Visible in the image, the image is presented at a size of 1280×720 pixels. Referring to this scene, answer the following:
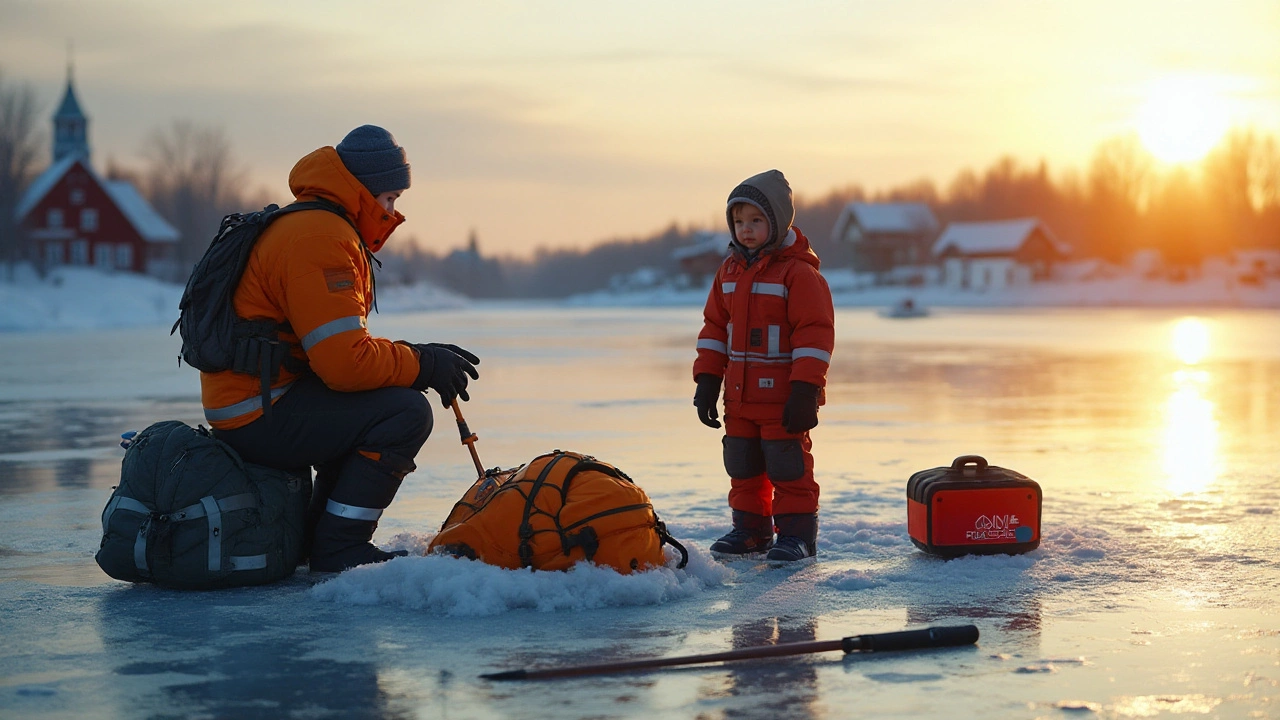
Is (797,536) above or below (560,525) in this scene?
below

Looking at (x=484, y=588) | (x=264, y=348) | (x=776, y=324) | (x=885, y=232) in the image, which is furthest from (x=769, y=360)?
(x=885, y=232)

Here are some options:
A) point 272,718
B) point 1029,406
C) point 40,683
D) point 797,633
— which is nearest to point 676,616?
point 797,633

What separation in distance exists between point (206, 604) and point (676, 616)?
152 cm

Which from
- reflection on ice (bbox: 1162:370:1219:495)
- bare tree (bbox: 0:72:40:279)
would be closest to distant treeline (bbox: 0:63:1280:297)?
bare tree (bbox: 0:72:40:279)

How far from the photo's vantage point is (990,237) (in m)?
82.1

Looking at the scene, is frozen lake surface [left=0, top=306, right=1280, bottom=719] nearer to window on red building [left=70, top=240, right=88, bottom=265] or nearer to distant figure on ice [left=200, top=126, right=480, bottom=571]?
distant figure on ice [left=200, top=126, right=480, bottom=571]

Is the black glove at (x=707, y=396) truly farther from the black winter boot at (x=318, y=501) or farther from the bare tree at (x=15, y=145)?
the bare tree at (x=15, y=145)

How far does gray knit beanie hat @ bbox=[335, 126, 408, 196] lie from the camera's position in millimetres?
4535

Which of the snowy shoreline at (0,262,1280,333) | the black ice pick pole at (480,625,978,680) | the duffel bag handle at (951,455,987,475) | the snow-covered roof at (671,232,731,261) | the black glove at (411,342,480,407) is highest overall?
the snow-covered roof at (671,232,731,261)

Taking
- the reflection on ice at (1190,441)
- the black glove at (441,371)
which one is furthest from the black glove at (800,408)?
the reflection on ice at (1190,441)

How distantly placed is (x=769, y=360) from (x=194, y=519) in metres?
2.22

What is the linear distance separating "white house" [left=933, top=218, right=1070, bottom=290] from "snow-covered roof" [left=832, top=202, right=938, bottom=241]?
3.96 meters

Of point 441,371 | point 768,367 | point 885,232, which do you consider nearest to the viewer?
point 441,371

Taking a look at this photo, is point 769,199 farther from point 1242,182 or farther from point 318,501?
point 1242,182
